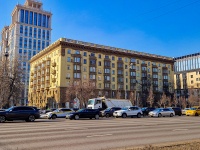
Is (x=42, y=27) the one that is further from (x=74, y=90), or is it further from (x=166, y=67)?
(x=74, y=90)

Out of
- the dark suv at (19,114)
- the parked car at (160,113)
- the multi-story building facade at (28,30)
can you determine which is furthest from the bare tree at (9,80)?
the multi-story building facade at (28,30)

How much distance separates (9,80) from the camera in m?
44.6

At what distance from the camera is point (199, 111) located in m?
42.2

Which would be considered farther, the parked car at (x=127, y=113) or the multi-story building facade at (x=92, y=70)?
the multi-story building facade at (x=92, y=70)

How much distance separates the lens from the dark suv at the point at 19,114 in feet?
79.5

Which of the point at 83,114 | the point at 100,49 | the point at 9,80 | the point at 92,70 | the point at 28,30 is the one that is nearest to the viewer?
the point at 83,114

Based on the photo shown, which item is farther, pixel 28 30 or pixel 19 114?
pixel 28 30

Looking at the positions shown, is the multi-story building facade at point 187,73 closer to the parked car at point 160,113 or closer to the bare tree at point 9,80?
the parked car at point 160,113

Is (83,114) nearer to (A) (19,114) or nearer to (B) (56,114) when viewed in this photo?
(B) (56,114)

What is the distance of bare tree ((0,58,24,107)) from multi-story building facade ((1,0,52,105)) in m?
99.6

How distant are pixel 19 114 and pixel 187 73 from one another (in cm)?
11557

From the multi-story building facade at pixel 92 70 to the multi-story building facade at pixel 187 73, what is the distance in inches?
892

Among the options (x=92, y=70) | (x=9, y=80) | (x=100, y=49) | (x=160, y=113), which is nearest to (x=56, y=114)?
(x=9, y=80)

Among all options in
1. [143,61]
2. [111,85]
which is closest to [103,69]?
[111,85]
